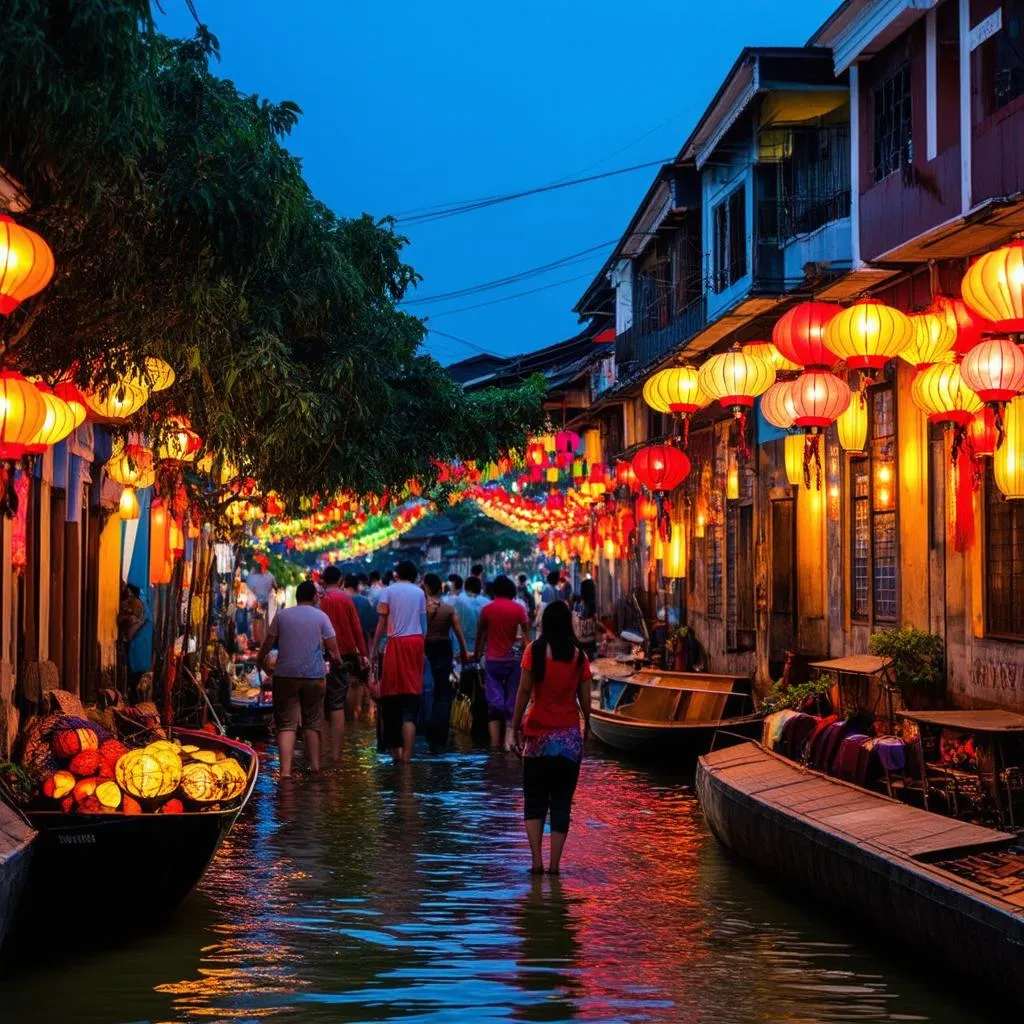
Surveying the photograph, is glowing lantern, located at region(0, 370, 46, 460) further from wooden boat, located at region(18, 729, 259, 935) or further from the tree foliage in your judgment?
wooden boat, located at region(18, 729, 259, 935)

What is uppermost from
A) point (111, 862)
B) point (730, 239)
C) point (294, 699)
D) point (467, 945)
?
point (730, 239)

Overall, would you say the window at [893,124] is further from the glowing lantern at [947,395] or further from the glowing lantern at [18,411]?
the glowing lantern at [18,411]

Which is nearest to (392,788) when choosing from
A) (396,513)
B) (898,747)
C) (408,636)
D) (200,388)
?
(408,636)

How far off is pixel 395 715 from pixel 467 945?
34.1 ft

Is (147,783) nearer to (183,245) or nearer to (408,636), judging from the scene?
(183,245)

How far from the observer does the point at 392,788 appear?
18.0 meters

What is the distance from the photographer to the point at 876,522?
1898 cm

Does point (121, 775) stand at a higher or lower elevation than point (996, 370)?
lower

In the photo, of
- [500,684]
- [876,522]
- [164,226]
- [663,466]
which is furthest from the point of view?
[663,466]

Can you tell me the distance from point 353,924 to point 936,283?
7.78 metres

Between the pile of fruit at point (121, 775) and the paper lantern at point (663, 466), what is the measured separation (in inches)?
522

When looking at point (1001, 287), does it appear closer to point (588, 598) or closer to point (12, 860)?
point (12, 860)

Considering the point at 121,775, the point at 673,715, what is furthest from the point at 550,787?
the point at 673,715

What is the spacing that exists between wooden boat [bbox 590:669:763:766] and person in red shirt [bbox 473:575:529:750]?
4.55ft
